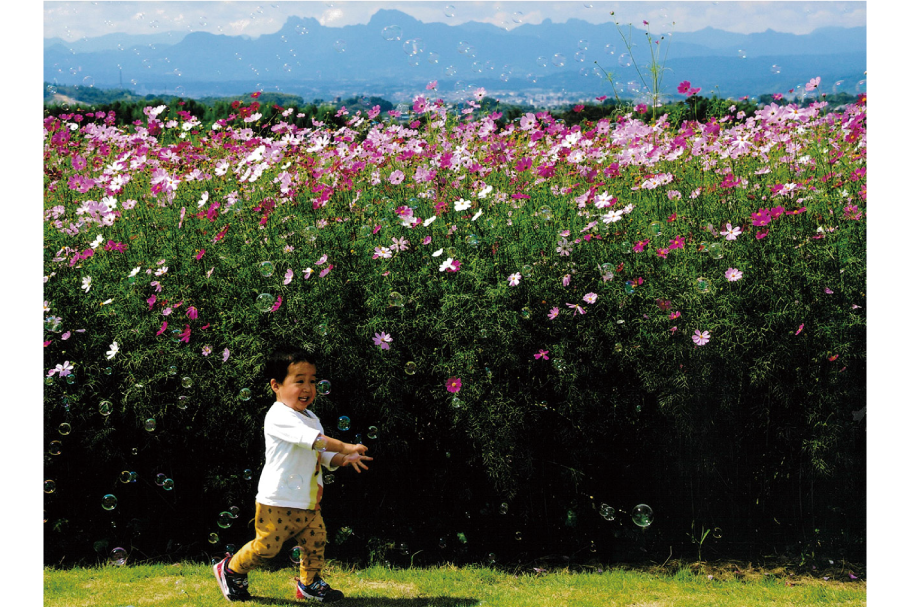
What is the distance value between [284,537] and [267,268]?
122 cm

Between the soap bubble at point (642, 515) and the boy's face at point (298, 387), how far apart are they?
1580 millimetres

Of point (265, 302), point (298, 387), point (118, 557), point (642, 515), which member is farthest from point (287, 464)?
point (642, 515)

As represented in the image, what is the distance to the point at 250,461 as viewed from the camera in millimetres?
3727

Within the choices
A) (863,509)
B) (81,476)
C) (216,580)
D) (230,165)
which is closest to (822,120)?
(863,509)

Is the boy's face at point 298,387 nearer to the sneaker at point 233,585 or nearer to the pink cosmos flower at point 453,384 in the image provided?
the pink cosmos flower at point 453,384

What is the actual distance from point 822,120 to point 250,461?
404 cm

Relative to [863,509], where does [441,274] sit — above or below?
above

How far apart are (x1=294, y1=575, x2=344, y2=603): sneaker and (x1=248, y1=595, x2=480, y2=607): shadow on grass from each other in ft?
0.12

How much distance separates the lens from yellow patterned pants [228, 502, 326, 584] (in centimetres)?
320

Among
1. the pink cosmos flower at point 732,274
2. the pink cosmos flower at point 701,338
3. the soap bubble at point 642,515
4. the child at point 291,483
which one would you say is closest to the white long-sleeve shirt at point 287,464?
the child at point 291,483

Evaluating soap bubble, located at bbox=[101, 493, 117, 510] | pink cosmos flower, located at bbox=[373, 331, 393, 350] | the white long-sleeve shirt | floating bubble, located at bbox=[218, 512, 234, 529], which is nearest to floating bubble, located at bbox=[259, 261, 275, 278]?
pink cosmos flower, located at bbox=[373, 331, 393, 350]

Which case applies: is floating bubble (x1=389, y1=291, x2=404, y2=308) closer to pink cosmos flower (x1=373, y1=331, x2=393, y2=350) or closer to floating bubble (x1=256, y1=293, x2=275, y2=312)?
pink cosmos flower (x1=373, y1=331, x2=393, y2=350)

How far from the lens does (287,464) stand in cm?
317
